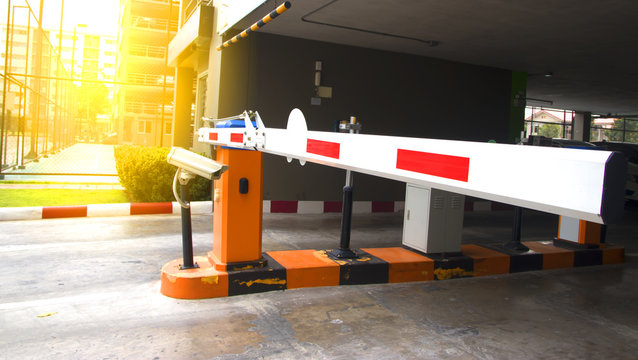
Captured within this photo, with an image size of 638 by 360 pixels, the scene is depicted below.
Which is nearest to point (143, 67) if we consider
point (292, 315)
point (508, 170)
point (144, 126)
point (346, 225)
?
point (144, 126)

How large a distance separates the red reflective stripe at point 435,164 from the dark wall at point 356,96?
6.82 meters

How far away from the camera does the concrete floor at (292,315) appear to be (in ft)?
9.82

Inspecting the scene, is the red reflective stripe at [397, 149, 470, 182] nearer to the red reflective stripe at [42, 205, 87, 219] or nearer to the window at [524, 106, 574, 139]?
the red reflective stripe at [42, 205, 87, 219]

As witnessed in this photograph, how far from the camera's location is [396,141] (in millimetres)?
1615

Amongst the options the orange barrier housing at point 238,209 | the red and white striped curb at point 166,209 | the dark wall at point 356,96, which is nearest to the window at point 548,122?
the dark wall at point 356,96

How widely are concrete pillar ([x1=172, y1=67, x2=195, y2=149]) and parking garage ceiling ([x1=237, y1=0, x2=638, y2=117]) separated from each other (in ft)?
19.8

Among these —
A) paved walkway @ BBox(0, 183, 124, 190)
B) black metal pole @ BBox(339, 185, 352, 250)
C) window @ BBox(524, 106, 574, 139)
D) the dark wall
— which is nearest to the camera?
black metal pole @ BBox(339, 185, 352, 250)

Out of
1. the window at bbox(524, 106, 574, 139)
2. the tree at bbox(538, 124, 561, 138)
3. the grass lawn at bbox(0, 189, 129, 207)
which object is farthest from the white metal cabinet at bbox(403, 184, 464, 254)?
the tree at bbox(538, 124, 561, 138)

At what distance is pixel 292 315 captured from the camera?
3.57 meters

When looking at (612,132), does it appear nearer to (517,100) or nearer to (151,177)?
(517,100)

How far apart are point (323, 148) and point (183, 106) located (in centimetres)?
1203

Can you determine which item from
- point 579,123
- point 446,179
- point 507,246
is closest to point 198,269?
point 446,179

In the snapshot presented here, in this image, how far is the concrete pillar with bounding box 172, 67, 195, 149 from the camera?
13297mm

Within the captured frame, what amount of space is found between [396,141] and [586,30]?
672 cm
